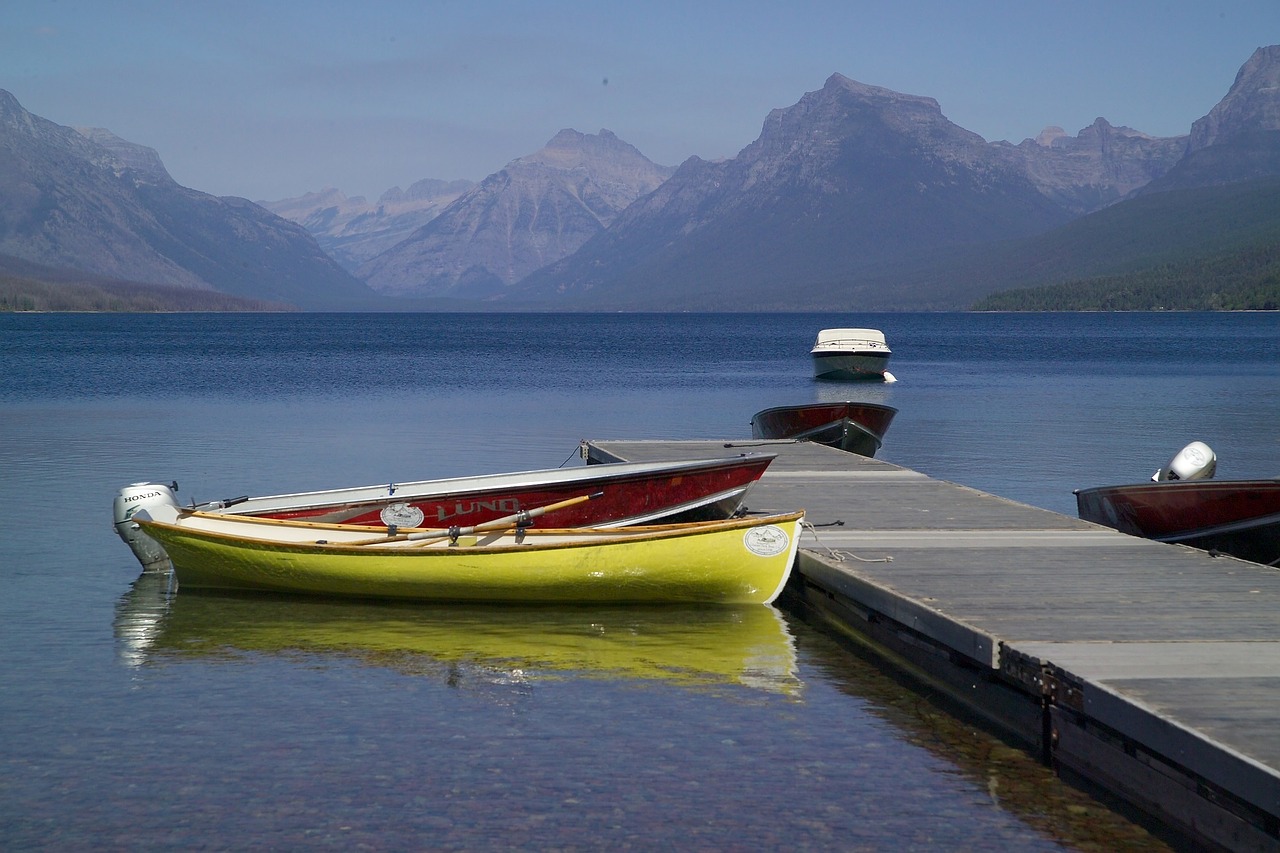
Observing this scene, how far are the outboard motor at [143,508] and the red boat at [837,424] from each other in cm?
1440

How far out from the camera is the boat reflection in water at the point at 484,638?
516 inches

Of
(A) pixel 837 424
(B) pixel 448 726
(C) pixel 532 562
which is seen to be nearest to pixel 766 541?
(C) pixel 532 562

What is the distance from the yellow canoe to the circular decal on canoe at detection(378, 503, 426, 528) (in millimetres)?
1065

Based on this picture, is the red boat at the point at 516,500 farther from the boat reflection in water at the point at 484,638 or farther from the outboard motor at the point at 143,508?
the boat reflection in water at the point at 484,638

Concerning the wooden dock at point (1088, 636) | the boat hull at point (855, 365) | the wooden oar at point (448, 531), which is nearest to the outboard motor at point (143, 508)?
the wooden oar at point (448, 531)

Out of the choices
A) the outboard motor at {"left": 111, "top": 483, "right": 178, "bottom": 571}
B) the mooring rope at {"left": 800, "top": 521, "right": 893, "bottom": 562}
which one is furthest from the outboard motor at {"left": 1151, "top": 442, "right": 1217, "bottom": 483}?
the outboard motor at {"left": 111, "top": 483, "right": 178, "bottom": 571}

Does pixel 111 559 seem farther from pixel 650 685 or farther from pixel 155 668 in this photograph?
pixel 650 685

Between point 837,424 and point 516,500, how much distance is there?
1277 centimetres

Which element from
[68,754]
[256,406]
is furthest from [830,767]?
[256,406]

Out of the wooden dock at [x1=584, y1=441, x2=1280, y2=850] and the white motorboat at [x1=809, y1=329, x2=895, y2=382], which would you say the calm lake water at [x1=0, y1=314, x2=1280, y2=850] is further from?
the white motorboat at [x1=809, y1=329, x2=895, y2=382]

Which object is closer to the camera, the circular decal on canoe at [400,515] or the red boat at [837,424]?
the circular decal on canoe at [400,515]

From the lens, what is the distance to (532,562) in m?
14.9

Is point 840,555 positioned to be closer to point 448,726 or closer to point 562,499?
point 562,499

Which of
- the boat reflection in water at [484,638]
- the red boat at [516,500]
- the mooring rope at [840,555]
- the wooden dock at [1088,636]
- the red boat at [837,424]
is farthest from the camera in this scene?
the red boat at [837,424]
